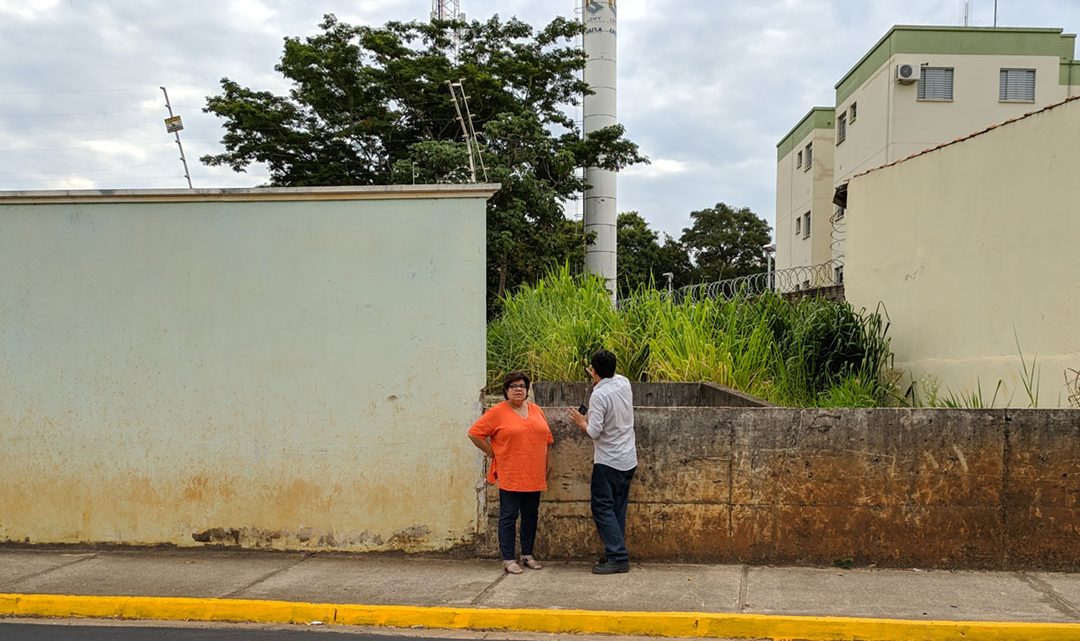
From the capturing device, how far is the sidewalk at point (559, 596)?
566 cm

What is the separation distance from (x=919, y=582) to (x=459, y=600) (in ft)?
10.6

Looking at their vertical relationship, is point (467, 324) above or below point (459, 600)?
above

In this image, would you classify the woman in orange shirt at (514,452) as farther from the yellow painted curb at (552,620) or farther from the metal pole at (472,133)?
the metal pole at (472,133)

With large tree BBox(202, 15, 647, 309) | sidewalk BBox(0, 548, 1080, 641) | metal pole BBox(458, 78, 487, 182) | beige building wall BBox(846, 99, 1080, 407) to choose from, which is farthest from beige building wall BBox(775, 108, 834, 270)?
sidewalk BBox(0, 548, 1080, 641)

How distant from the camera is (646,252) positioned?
51.9 m

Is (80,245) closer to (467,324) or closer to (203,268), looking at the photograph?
(203,268)

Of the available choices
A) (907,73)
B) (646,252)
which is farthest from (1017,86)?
(646,252)

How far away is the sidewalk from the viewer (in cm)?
566

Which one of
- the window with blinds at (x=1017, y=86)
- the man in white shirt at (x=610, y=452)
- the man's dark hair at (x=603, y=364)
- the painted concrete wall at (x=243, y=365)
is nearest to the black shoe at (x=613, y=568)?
the man in white shirt at (x=610, y=452)

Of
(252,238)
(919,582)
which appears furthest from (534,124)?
(919,582)

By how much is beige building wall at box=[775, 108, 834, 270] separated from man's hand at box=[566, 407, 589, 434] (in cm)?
3248

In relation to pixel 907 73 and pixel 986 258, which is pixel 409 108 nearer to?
pixel 907 73

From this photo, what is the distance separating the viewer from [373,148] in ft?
89.3

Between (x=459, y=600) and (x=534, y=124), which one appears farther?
(x=534, y=124)
